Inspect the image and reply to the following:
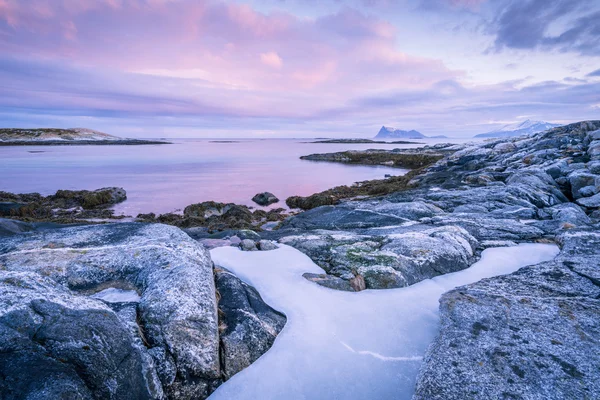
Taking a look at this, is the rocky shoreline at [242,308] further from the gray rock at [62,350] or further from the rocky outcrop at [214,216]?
the rocky outcrop at [214,216]

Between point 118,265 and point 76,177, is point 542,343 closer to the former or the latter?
point 118,265

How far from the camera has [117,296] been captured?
5.00m

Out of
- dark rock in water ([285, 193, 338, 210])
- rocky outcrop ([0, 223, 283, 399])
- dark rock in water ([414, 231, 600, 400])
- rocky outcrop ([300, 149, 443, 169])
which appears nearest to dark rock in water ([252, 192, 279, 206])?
dark rock in water ([285, 193, 338, 210])

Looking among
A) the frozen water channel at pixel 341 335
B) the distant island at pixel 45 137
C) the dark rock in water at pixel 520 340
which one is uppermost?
the distant island at pixel 45 137

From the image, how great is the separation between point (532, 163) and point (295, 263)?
27716 mm

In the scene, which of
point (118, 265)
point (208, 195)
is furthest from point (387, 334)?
point (208, 195)

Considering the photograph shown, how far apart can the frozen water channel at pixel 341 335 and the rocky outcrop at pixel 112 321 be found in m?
0.43

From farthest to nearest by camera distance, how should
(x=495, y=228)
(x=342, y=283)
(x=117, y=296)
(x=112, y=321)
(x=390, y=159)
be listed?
1. (x=390, y=159)
2. (x=495, y=228)
3. (x=342, y=283)
4. (x=117, y=296)
5. (x=112, y=321)

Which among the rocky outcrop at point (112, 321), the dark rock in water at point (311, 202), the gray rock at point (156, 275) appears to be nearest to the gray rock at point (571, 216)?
the rocky outcrop at point (112, 321)

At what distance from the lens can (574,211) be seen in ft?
39.5

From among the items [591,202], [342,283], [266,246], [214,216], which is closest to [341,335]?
[342,283]

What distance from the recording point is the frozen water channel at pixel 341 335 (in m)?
4.25

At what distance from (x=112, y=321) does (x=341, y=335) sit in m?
3.63

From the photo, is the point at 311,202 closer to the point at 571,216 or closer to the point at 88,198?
the point at 571,216
